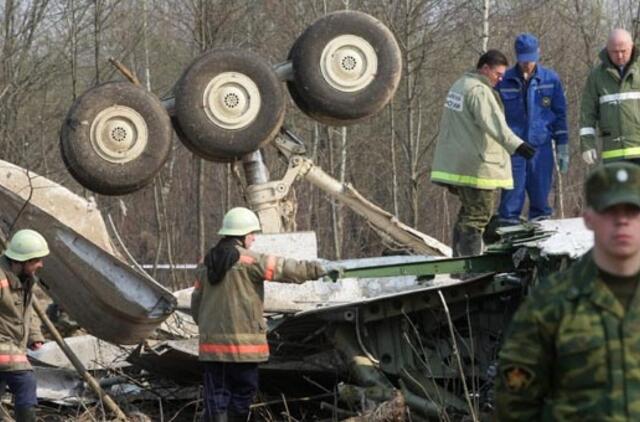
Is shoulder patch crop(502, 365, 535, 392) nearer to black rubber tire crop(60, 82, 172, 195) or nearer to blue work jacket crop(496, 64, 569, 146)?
blue work jacket crop(496, 64, 569, 146)

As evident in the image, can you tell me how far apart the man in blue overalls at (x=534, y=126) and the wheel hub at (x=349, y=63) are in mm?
1059

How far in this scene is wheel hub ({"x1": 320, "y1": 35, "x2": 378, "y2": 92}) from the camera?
988 cm

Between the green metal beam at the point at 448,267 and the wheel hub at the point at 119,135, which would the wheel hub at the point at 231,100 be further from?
the green metal beam at the point at 448,267

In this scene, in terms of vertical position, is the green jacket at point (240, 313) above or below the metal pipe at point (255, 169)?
below

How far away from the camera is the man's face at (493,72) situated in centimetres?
903

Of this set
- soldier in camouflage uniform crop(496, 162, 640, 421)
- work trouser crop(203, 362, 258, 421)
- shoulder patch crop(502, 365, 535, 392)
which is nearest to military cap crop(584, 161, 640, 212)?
soldier in camouflage uniform crop(496, 162, 640, 421)

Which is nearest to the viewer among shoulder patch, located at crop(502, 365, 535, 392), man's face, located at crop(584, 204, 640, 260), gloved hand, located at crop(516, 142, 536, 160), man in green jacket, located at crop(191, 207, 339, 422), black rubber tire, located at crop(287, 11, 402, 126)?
man's face, located at crop(584, 204, 640, 260)

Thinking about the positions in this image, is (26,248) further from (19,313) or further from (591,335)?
(591,335)

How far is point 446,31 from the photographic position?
19.2 m

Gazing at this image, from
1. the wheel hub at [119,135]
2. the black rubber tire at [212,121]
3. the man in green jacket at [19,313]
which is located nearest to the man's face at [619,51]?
the black rubber tire at [212,121]

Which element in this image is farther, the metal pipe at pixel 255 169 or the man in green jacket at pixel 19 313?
the metal pipe at pixel 255 169

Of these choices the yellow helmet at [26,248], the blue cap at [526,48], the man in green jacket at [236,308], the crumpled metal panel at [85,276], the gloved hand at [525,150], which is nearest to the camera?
the man in green jacket at [236,308]

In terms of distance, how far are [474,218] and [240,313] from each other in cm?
190

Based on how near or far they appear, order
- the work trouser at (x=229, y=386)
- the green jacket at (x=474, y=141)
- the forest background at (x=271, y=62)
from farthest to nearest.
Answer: the forest background at (x=271, y=62) → the green jacket at (x=474, y=141) → the work trouser at (x=229, y=386)
